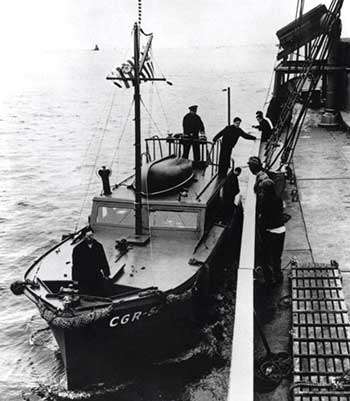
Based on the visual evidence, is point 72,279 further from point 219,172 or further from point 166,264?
point 219,172

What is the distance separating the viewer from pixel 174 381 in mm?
10875

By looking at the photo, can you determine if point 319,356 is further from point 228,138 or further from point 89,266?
point 228,138

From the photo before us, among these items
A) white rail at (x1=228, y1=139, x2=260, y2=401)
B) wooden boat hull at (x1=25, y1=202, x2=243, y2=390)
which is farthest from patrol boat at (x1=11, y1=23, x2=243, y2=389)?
white rail at (x1=228, y1=139, x2=260, y2=401)

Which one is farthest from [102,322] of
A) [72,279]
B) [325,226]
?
[325,226]

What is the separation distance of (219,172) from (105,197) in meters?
3.90

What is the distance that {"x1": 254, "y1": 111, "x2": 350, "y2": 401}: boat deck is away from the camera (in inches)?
315

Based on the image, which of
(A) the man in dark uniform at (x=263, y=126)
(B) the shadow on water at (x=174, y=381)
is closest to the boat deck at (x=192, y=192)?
(B) the shadow on water at (x=174, y=381)

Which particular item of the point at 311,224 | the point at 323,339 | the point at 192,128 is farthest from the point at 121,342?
the point at 192,128

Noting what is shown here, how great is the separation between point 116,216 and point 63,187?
1526 cm

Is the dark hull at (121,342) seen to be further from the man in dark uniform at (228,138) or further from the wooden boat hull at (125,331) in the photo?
the man in dark uniform at (228,138)

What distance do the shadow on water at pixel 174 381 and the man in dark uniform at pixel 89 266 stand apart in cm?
187

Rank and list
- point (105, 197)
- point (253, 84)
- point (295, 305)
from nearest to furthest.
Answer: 1. point (295, 305)
2. point (105, 197)
3. point (253, 84)

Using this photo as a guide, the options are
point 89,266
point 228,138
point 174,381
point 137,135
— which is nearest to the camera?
point 89,266

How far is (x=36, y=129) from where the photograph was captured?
4528 centimetres
